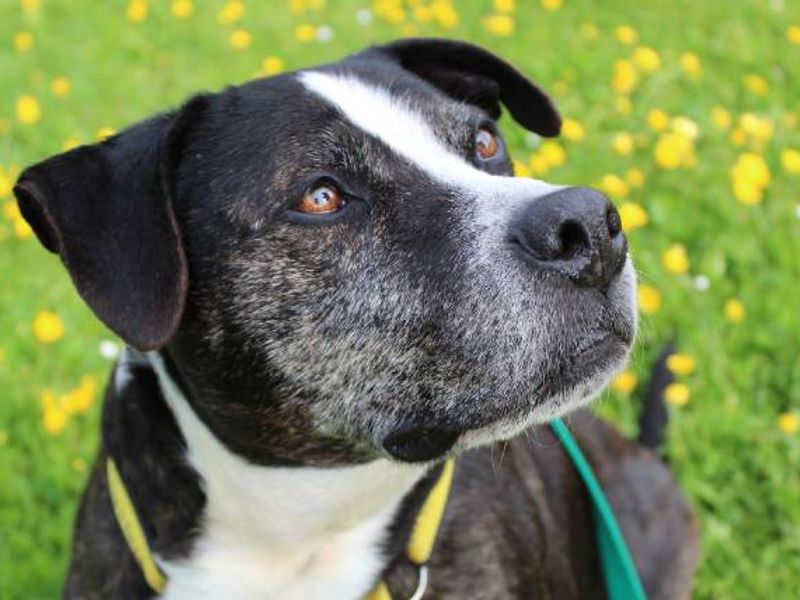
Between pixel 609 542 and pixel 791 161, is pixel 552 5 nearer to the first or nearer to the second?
pixel 791 161

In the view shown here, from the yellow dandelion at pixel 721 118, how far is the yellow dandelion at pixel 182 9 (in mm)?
3507

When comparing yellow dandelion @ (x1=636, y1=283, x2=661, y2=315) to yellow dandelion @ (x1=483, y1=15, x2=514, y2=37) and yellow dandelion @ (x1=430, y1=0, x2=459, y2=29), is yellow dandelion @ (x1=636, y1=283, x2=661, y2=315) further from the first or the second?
yellow dandelion @ (x1=430, y1=0, x2=459, y2=29)

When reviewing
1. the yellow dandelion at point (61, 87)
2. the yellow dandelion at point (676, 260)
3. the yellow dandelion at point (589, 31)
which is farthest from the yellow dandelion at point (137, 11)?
the yellow dandelion at point (676, 260)

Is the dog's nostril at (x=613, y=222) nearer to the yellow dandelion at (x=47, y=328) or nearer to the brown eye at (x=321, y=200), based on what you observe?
the brown eye at (x=321, y=200)

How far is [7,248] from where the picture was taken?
5230 mm

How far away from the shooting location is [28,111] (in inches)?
224

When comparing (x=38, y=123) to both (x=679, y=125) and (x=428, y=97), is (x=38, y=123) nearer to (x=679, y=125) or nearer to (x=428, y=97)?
(x=679, y=125)

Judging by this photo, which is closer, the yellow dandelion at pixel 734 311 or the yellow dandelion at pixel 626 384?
the yellow dandelion at pixel 626 384

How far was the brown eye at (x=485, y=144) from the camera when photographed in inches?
111

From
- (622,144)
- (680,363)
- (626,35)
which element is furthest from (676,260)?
(626,35)

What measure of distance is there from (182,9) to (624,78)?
3.06 meters

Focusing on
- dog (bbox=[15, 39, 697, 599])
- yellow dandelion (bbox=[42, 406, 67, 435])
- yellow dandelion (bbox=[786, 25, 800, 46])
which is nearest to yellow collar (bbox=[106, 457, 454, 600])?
dog (bbox=[15, 39, 697, 599])

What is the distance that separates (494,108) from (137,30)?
14.7ft

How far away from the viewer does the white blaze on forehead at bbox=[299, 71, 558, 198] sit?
245 centimetres
